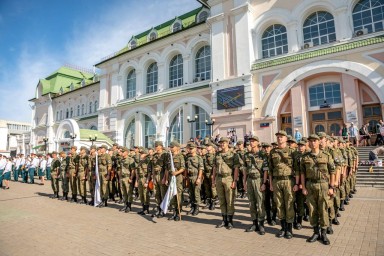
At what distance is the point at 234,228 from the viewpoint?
609 cm

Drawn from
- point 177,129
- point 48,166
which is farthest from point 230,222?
point 177,129

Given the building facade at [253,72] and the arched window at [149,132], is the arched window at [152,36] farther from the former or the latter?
the arched window at [149,132]

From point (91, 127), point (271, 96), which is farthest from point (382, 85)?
point (91, 127)

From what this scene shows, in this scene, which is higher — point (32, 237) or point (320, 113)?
point (320, 113)

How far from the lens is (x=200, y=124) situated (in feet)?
74.4

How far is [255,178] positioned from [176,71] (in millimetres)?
20211

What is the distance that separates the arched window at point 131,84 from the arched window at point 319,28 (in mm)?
18092

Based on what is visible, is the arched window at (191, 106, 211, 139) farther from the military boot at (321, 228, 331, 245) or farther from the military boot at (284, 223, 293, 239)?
the military boot at (321, 228, 331, 245)

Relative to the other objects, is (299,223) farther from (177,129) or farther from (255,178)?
(177,129)

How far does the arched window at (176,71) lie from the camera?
2453 cm

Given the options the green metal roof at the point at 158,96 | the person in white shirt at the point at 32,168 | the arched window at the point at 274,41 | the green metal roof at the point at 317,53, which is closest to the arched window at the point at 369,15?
the green metal roof at the point at 317,53

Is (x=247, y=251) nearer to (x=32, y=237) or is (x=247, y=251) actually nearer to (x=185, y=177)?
(x=185, y=177)

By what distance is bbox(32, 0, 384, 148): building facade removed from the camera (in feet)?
49.8

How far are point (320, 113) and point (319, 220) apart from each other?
13.3 metres
